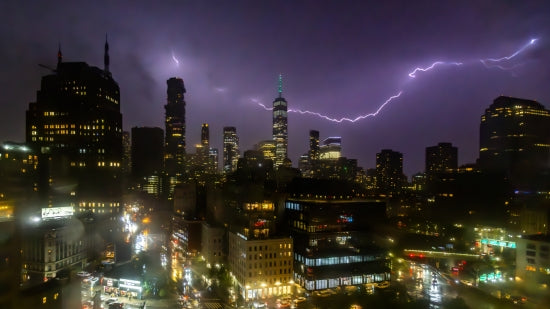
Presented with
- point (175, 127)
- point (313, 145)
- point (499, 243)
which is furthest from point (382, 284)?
point (175, 127)

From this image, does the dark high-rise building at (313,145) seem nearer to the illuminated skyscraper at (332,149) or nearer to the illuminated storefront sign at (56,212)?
the illuminated skyscraper at (332,149)

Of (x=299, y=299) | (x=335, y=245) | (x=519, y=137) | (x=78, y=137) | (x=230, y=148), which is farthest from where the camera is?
(x=230, y=148)

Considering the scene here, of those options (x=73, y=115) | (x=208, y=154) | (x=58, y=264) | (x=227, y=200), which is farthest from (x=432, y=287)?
(x=208, y=154)

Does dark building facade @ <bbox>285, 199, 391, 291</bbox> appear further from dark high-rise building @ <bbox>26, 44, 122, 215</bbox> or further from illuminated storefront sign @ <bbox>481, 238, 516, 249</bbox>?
dark high-rise building @ <bbox>26, 44, 122, 215</bbox>

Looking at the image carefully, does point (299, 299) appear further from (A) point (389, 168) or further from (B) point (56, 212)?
(A) point (389, 168)

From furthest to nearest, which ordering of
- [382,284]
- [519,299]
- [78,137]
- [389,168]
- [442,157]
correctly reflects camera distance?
1. [389,168]
2. [442,157]
3. [78,137]
4. [382,284]
5. [519,299]

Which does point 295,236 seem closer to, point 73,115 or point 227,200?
point 227,200

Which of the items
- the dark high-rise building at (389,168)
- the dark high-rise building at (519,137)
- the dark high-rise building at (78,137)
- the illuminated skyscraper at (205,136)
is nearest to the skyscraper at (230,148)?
the illuminated skyscraper at (205,136)
